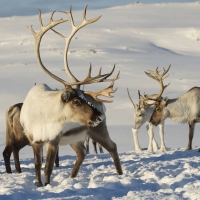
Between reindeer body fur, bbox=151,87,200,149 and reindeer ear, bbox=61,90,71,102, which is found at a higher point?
reindeer ear, bbox=61,90,71,102

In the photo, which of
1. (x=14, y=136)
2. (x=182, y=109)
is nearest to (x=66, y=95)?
(x=14, y=136)

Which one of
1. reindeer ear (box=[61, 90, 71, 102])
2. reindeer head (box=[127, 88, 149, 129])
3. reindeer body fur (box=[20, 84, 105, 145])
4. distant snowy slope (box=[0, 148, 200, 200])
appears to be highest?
reindeer ear (box=[61, 90, 71, 102])

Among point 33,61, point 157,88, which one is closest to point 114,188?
point 157,88

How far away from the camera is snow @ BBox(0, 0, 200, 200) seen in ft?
25.0

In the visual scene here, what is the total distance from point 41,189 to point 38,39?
2530mm

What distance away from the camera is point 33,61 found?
3428 cm

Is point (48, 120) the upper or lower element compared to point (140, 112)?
upper

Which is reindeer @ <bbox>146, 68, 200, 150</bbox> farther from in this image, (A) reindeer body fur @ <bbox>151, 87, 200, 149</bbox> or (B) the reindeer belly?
(B) the reindeer belly

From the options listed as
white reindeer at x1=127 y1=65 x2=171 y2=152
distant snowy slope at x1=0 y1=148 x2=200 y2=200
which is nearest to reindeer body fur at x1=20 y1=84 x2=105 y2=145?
distant snowy slope at x1=0 y1=148 x2=200 y2=200

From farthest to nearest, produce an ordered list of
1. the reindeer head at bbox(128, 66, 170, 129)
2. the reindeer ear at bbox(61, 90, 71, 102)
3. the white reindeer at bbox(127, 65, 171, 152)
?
the reindeer head at bbox(128, 66, 170, 129), the white reindeer at bbox(127, 65, 171, 152), the reindeer ear at bbox(61, 90, 71, 102)

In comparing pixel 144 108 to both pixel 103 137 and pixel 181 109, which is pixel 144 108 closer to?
pixel 181 109

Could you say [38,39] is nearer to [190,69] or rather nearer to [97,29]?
[190,69]

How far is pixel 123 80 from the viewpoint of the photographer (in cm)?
2730

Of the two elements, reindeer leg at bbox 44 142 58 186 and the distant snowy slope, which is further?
reindeer leg at bbox 44 142 58 186
